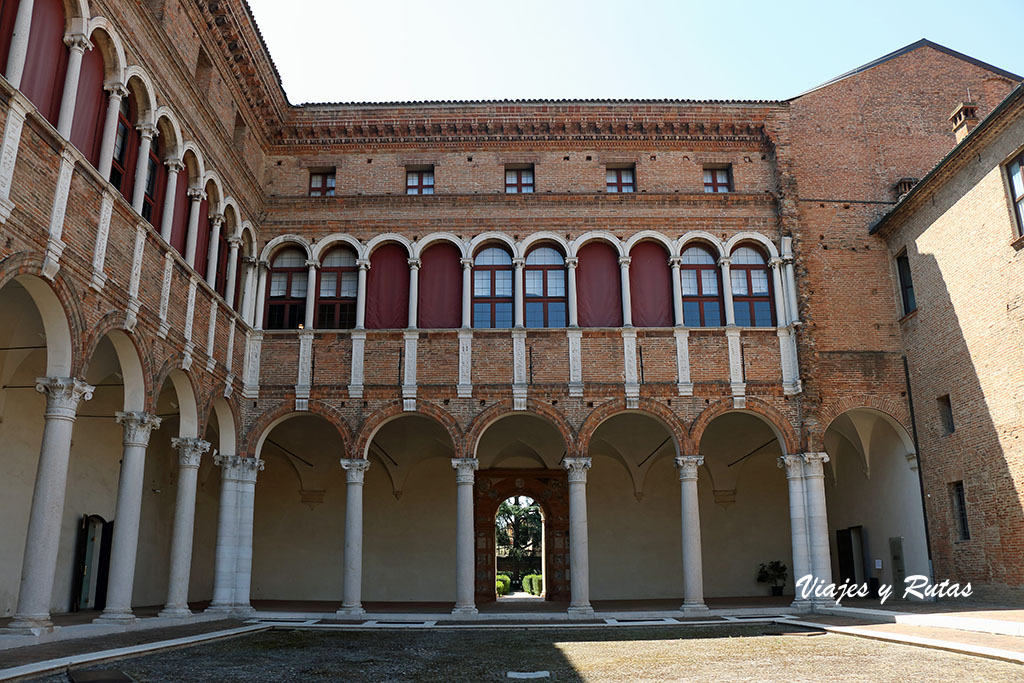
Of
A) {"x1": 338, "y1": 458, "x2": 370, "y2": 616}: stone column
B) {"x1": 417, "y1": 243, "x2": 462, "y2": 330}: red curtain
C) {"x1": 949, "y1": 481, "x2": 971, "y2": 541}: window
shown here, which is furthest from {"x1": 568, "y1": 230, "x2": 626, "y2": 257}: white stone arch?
{"x1": 949, "y1": 481, "x2": 971, "y2": 541}: window

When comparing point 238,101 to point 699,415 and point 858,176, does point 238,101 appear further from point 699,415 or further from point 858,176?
point 858,176

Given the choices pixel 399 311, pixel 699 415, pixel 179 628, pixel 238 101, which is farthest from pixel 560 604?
pixel 238 101

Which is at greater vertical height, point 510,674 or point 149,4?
point 149,4

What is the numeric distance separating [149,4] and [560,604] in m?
14.8

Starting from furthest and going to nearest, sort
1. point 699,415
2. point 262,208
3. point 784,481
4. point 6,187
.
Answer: point 784,481 → point 262,208 → point 699,415 → point 6,187

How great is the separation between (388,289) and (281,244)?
2.62 meters

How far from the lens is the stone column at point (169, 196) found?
13.7 metres

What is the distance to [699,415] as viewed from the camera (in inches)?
662

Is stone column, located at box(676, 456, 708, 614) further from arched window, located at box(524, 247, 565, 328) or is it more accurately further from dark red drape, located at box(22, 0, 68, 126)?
dark red drape, located at box(22, 0, 68, 126)

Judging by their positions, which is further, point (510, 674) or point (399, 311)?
point (399, 311)

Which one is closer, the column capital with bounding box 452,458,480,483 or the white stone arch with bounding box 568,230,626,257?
the column capital with bounding box 452,458,480,483

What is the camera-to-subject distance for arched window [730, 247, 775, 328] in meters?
17.8

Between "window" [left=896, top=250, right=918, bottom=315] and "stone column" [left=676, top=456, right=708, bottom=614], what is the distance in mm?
5610

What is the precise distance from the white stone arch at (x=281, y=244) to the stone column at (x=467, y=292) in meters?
3.41
